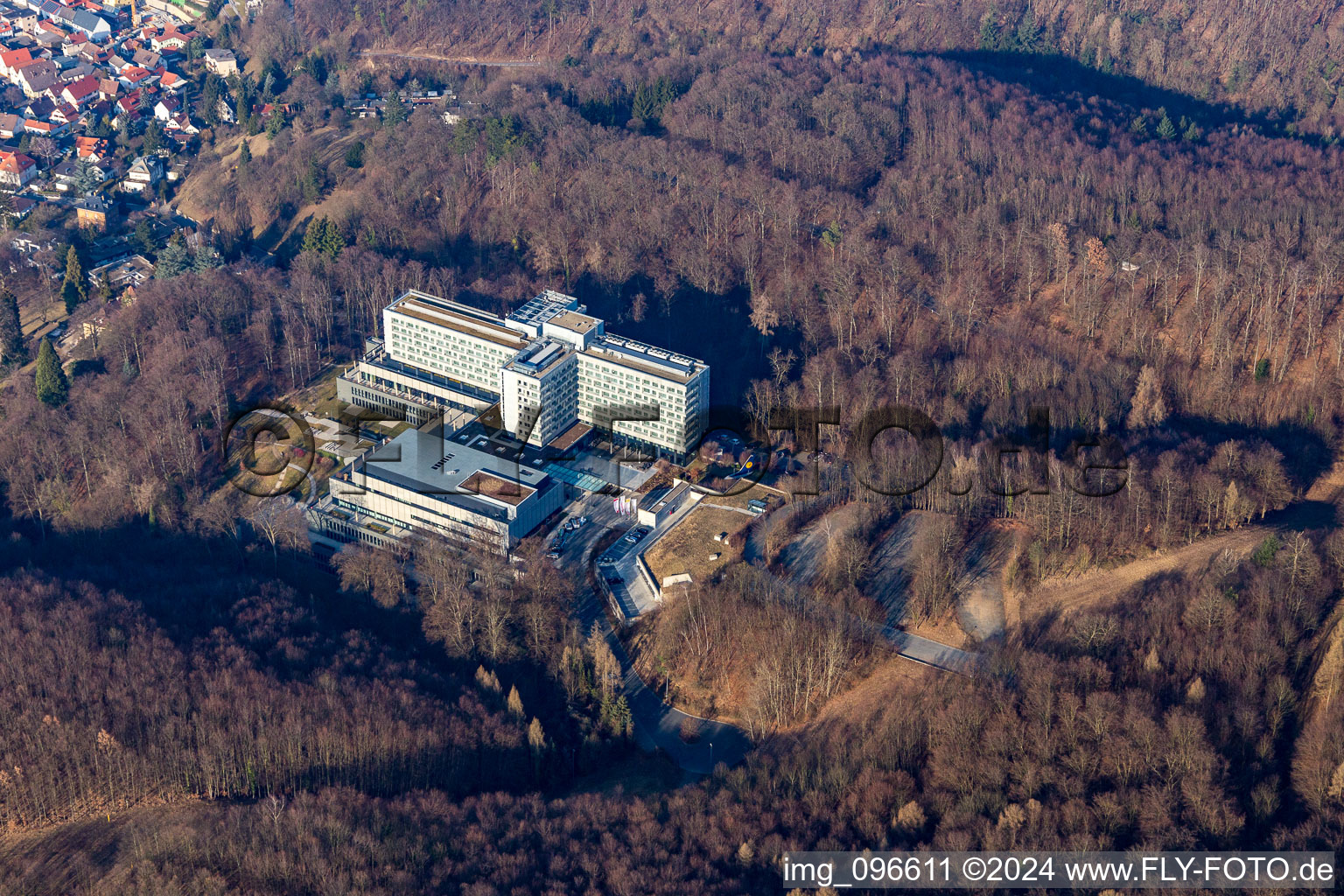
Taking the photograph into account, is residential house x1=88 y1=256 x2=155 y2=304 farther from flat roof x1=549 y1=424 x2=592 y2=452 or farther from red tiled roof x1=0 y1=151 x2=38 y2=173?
flat roof x1=549 y1=424 x2=592 y2=452

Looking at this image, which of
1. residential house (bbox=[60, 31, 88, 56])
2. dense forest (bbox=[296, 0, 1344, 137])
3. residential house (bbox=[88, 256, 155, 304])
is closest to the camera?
residential house (bbox=[88, 256, 155, 304])

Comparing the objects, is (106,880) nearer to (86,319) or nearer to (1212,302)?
(86,319)

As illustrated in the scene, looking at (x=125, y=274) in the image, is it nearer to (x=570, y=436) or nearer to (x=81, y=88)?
(x=81, y=88)

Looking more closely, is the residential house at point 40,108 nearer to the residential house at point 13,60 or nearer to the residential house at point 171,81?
the residential house at point 13,60

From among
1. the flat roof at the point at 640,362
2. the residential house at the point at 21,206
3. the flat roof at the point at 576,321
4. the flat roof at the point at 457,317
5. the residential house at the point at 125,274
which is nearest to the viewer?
the flat roof at the point at 640,362

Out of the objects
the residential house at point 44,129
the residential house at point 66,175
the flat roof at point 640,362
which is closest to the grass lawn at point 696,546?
the flat roof at point 640,362

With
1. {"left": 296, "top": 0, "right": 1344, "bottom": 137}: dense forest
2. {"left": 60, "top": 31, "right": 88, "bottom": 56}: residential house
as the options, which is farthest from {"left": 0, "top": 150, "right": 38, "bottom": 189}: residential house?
{"left": 296, "top": 0, "right": 1344, "bottom": 137}: dense forest
